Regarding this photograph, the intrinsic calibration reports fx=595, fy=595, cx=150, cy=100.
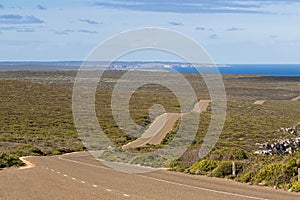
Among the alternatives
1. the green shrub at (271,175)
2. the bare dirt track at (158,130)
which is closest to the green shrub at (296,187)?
the green shrub at (271,175)

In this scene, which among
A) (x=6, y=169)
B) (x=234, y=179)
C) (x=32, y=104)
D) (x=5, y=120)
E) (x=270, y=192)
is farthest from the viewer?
(x=32, y=104)

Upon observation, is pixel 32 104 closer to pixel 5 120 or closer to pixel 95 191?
pixel 5 120

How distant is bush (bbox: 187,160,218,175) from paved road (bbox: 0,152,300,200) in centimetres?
73

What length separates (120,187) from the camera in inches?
837

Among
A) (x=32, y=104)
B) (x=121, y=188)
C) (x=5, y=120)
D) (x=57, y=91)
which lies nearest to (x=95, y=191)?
(x=121, y=188)

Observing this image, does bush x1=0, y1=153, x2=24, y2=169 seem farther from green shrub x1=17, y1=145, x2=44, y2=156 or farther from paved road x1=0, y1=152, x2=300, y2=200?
green shrub x1=17, y1=145, x2=44, y2=156

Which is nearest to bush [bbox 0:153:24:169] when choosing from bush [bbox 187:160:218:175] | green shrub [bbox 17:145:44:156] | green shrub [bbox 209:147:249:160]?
green shrub [bbox 17:145:44:156]

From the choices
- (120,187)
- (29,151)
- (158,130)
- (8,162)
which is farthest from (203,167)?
(158,130)

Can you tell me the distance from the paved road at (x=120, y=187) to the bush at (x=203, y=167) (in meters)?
0.73

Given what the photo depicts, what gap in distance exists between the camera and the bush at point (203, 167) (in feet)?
85.9

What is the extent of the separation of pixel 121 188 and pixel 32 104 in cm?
6712

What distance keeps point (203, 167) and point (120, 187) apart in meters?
6.28

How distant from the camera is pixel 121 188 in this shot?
824 inches

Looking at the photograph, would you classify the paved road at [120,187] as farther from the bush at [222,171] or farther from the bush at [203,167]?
the bush at [203,167]
